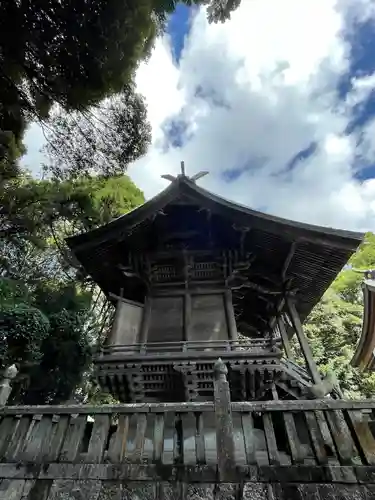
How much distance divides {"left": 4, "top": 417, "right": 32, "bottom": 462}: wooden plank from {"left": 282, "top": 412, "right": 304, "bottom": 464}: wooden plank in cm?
346

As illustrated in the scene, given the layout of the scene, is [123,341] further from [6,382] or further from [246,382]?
[6,382]

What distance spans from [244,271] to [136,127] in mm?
6084

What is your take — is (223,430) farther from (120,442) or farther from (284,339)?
(284,339)

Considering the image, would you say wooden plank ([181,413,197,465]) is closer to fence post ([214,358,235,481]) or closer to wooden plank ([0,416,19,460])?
fence post ([214,358,235,481])

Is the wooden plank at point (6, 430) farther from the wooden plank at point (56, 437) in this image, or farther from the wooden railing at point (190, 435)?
the wooden plank at point (56, 437)

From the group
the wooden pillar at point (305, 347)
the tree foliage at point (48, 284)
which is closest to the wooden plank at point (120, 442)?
the tree foliage at point (48, 284)

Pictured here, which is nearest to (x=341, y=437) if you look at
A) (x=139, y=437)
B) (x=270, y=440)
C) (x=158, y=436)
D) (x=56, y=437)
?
(x=270, y=440)

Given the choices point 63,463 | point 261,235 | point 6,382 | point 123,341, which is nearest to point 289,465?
point 63,463

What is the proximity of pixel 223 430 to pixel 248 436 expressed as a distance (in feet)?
1.17

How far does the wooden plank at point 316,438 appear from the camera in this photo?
4.19 meters

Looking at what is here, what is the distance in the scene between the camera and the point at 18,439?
4703 mm

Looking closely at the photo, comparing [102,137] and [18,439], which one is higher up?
[102,137]

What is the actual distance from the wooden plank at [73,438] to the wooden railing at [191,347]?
13.2 ft

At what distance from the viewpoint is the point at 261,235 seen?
404 inches
